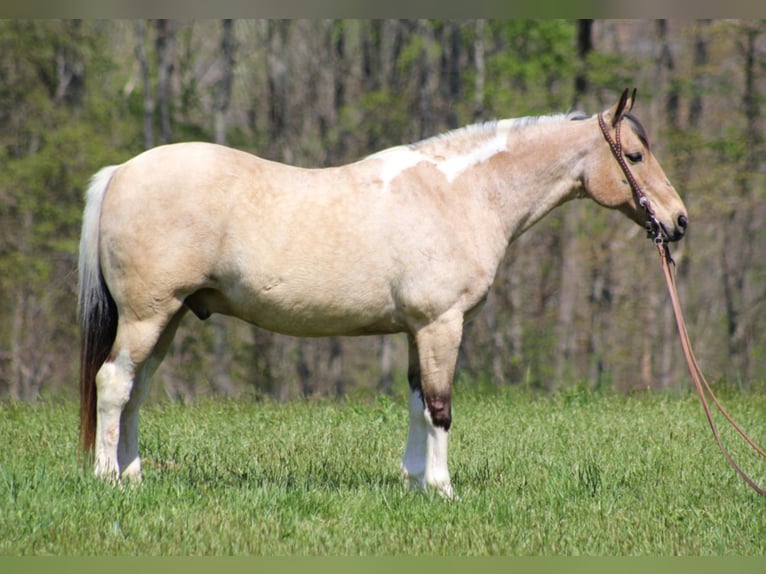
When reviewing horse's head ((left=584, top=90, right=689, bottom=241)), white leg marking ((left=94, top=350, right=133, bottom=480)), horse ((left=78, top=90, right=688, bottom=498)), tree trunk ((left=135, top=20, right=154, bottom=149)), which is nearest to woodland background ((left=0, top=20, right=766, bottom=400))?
tree trunk ((left=135, top=20, right=154, bottom=149))

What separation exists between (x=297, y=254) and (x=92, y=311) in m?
1.27

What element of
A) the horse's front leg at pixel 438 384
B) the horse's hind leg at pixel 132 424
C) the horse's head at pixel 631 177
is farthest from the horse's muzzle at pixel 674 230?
the horse's hind leg at pixel 132 424

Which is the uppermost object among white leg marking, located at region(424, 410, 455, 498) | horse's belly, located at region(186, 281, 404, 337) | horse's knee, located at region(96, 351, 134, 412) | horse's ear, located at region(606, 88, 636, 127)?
horse's ear, located at region(606, 88, 636, 127)

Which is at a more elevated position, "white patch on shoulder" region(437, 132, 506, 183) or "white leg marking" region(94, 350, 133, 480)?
"white patch on shoulder" region(437, 132, 506, 183)

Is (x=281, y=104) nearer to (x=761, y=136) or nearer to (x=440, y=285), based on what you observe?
(x=761, y=136)

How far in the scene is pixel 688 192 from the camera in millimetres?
18234

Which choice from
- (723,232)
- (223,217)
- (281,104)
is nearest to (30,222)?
(281,104)

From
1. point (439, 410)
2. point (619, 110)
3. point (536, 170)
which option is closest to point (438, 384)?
point (439, 410)

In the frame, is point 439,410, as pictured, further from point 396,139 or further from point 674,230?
point 396,139

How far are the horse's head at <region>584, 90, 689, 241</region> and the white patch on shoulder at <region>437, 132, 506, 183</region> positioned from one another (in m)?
0.59

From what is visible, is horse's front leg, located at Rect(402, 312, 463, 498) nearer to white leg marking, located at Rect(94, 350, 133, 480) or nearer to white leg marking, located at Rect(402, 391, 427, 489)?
white leg marking, located at Rect(402, 391, 427, 489)

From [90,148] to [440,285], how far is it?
49.8 feet

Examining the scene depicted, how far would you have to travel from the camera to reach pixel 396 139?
20.0m

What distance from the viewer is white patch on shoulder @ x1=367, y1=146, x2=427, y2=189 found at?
5859 millimetres
